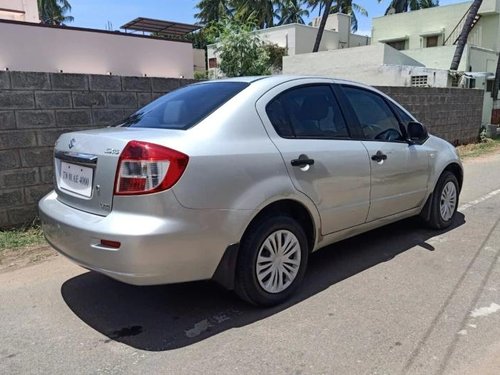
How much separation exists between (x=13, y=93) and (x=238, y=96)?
2915 mm

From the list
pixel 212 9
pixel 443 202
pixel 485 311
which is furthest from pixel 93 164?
pixel 212 9

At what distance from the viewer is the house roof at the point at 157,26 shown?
18484mm

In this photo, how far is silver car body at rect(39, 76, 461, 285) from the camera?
9.25ft

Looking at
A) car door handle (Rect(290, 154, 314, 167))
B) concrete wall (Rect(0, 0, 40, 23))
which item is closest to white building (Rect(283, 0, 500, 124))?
concrete wall (Rect(0, 0, 40, 23))

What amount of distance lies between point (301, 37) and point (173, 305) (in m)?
27.4

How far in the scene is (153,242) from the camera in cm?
278

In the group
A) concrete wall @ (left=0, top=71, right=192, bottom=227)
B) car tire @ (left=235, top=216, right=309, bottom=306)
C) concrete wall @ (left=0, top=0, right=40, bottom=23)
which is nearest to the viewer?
car tire @ (left=235, top=216, right=309, bottom=306)

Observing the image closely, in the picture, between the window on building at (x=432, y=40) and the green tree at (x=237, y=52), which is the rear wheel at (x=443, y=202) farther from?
the window on building at (x=432, y=40)

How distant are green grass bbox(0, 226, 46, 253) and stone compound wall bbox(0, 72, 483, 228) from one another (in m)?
0.13

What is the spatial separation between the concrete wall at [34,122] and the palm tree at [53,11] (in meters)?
47.5

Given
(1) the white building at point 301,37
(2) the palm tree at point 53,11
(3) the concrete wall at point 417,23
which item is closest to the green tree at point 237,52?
(1) the white building at point 301,37

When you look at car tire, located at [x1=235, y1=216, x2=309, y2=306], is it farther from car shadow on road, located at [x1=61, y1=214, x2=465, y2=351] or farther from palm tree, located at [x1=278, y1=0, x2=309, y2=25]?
palm tree, located at [x1=278, y1=0, x2=309, y2=25]

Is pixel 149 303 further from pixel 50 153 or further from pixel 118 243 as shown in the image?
pixel 50 153

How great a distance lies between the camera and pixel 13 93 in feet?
16.2
